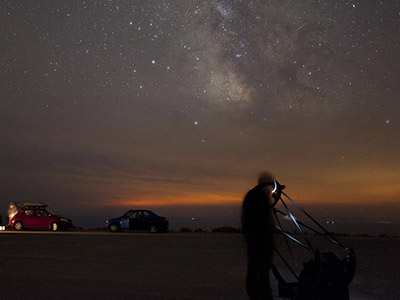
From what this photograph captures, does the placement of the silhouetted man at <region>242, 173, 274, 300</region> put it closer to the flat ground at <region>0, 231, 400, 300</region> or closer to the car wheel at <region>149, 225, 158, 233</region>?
the flat ground at <region>0, 231, 400, 300</region>

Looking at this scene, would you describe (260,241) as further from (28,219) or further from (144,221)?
(28,219)

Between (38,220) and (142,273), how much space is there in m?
18.9

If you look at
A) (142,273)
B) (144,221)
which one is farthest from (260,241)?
(144,221)

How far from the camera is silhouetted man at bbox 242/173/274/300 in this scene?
5.39m

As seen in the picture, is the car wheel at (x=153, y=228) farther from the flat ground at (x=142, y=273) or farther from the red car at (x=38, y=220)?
the flat ground at (x=142, y=273)

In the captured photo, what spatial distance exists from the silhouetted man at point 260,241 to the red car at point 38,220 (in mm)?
23339

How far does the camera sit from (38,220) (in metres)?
26.8

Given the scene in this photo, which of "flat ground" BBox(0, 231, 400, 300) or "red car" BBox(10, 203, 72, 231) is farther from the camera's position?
"red car" BBox(10, 203, 72, 231)

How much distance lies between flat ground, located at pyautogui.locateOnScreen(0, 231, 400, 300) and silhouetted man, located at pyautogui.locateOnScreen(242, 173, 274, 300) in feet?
6.83

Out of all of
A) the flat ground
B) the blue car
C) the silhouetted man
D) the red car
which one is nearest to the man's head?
the silhouetted man

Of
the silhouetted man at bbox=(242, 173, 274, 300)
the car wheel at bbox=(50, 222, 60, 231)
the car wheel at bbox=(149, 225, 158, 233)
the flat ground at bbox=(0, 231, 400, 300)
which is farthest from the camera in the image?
the car wheel at bbox=(50, 222, 60, 231)

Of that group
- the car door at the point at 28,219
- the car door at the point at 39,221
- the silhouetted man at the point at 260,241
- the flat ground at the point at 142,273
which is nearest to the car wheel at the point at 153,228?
the car door at the point at 39,221

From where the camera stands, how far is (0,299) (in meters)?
6.87

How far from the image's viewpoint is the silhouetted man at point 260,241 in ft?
17.7
